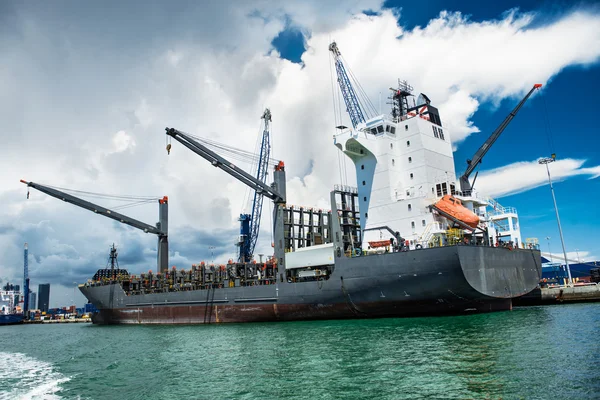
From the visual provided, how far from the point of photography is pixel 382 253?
27.0m

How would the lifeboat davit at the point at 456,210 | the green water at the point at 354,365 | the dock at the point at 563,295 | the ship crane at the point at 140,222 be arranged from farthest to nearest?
the ship crane at the point at 140,222 → the dock at the point at 563,295 → the lifeboat davit at the point at 456,210 → the green water at the point at 354,365

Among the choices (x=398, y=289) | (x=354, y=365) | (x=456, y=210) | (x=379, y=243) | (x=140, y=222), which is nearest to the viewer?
(x=354, y=365)

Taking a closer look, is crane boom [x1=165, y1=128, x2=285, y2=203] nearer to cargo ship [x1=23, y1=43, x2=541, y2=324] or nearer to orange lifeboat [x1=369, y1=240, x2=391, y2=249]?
cargo ship [x1=23, y1=43, x2=541, y2=324]

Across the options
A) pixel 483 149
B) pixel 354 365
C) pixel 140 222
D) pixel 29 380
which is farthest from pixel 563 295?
pixel 140 222

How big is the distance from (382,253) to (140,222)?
32040 mm

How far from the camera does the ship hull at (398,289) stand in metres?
24.6

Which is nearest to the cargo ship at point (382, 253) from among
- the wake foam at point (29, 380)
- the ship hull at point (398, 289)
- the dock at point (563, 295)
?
the ship hull at point (398, 289)

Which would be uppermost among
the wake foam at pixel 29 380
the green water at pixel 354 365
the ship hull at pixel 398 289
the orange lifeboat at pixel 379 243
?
the orange lifeboat at pixel 379 243

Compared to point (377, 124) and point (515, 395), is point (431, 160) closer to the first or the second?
point (377, 124)

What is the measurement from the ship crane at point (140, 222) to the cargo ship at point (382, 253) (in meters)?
5.82

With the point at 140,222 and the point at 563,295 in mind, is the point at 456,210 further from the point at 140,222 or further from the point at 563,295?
the point at 140,222

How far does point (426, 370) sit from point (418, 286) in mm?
13270

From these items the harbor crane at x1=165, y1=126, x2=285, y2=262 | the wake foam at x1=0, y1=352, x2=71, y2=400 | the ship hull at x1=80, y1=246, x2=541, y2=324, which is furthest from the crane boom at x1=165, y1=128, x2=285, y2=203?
the wake foam at x1=0, y1=352, x2=71, y2=400

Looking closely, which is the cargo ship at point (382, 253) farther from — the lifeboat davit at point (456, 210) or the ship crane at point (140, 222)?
the ship crane at point (140, 222)
